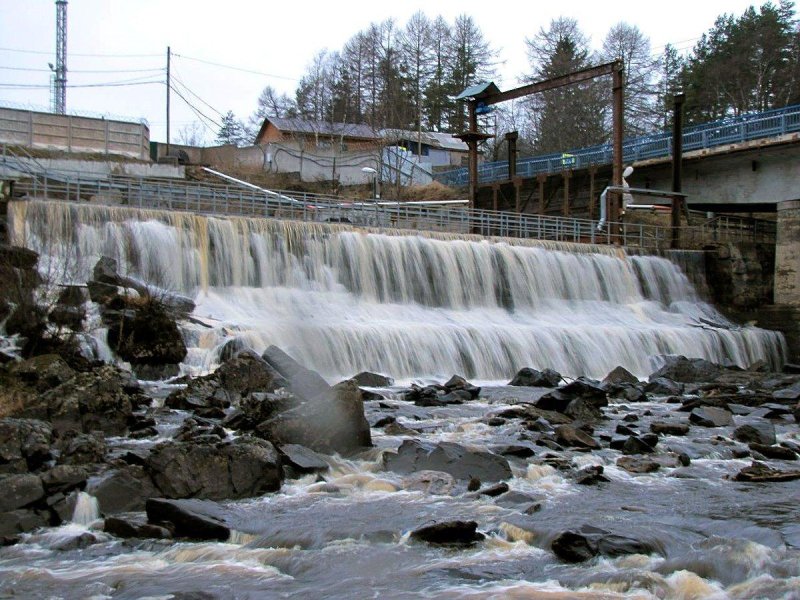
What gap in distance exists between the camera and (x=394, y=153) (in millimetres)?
59719

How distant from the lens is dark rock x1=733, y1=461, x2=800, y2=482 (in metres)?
11.8

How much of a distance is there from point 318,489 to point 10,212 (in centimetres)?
1507

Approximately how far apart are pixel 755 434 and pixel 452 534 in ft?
25.9

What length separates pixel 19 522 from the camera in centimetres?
888

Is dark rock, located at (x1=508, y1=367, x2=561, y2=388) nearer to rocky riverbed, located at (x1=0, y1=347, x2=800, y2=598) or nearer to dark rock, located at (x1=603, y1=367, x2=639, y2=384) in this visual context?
dark rock, located at (x1=603, y1=367, x2=639, y2=384)

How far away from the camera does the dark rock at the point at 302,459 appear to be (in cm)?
1146

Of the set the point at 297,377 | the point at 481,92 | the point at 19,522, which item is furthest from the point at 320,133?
the point at 19,522

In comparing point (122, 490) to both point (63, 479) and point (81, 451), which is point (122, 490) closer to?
point (63, 479)

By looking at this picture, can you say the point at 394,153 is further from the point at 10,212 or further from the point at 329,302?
the point at 10,212

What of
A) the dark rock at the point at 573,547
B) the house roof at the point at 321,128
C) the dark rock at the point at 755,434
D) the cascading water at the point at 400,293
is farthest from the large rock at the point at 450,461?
the house roof at the point at 321,128

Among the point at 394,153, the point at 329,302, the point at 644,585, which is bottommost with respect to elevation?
the point at 644,585

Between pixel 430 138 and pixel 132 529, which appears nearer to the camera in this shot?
pixel 132 529

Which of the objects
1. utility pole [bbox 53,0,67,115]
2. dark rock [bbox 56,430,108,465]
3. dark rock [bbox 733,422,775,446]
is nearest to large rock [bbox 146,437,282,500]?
dark rock [bbox 56,430,108,465]

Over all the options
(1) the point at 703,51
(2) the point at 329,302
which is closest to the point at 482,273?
(2) the point at 329,302
